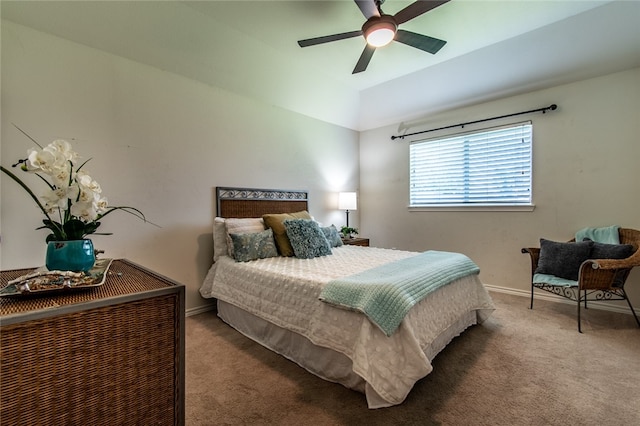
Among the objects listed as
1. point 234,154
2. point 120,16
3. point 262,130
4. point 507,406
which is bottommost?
point 507,406

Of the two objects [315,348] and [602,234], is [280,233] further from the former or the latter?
[602,234]

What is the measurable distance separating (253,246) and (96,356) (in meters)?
1.84

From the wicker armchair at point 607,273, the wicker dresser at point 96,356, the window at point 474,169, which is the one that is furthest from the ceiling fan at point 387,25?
the wicker armchair at point 607,273

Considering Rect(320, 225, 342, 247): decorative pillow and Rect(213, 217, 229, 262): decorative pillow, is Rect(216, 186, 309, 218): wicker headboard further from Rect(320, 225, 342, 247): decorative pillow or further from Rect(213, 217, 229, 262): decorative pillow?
Rect(320, 225, 342, 247): decorative pillow

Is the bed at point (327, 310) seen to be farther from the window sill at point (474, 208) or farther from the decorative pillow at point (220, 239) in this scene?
the window sill at point (474, 208)

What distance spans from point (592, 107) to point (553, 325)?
232 cm

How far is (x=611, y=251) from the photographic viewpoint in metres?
2.59

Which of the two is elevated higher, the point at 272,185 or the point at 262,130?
the point at 262,130

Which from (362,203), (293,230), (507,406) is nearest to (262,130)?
(293,230)

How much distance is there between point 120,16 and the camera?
228 centimetres

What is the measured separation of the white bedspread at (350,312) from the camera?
1518mm

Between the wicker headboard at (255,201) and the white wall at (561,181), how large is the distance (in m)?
1.85

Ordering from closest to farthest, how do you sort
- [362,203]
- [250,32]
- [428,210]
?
1. [250,32]
2. [428,210]
3. [362,203]

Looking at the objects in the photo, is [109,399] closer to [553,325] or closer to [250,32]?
[250,32]
